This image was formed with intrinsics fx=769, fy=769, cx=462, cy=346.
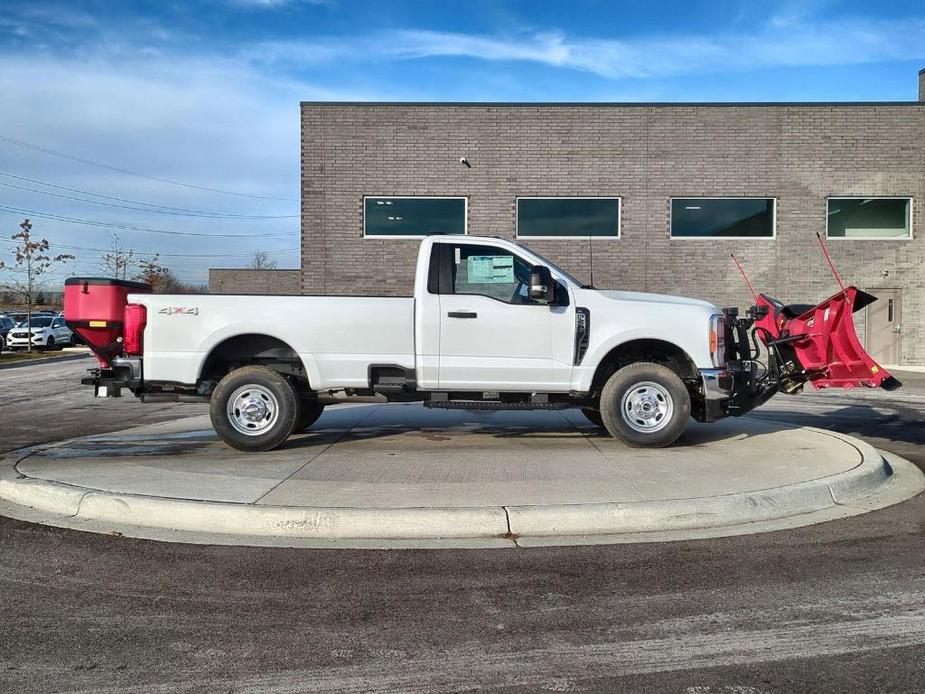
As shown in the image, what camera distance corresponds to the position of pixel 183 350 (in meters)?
7.57

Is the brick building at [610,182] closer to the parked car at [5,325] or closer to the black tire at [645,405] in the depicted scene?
the black tire at [645,405]

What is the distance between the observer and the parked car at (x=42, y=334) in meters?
34.2

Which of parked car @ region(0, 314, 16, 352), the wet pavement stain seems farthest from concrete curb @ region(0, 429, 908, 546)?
parked car @ region(0, 314, 16, 352)

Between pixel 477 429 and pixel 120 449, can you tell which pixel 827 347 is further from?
pixel 120 449

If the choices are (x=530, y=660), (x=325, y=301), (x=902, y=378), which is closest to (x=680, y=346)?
(x=325, y=301)

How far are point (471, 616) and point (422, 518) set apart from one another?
1415mm

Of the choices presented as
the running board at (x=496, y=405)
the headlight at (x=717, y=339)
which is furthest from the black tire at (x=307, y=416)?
the headlight at (x=717, y=339)

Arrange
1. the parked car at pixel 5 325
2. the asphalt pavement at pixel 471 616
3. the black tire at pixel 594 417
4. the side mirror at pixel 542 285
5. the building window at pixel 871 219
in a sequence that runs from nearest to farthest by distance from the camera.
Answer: the asphalt pavement at pixel 471 616
the side mirror at pixel 542 285
the black tire at pixel 594 417
the building window at pixel 871 219
the parked car at pixel 5 325

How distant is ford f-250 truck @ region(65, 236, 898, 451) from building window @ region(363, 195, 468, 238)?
11.7 m

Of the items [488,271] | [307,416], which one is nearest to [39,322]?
[307,416]

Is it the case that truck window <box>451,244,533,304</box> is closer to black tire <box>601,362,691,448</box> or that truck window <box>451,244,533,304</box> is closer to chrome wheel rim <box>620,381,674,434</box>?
black tire <box>601,362,691,448</box>

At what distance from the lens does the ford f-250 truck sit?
24.7 ft

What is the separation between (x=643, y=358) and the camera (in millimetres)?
8023

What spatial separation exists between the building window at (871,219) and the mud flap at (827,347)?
1313 cm
